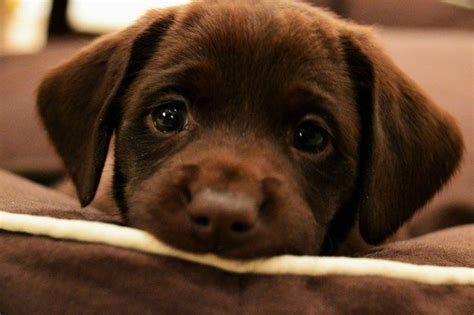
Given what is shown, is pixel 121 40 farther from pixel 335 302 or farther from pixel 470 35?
pixel 470 35

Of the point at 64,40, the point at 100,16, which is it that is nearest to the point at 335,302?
the point at 64,40

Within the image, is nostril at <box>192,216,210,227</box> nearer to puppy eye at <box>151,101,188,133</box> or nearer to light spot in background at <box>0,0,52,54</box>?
puppy eye at <box>151,101,188,133</box>

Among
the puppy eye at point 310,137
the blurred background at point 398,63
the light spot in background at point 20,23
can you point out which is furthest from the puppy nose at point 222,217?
the light spot in background at point 20,23

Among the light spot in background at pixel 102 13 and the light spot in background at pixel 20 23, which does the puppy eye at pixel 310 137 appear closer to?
the light spot in background at pixel 102 13

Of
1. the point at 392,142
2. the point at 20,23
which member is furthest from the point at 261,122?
A: the point at 20,23

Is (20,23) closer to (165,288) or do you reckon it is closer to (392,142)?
(392,142)

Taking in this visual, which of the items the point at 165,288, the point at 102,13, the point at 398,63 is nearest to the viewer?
the point at 165,288

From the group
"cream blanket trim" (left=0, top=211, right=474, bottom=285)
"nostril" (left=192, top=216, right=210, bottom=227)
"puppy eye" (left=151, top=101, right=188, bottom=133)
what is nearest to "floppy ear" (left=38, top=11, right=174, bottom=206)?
"puppy eye" (left=151, top=101, right=188, bottom=133)
